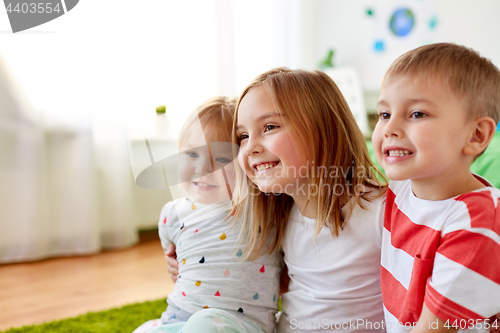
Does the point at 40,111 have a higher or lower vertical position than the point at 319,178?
lower

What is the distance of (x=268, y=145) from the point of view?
0.74 m

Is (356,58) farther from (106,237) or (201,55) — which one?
(106,237)

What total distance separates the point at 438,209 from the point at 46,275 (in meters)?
1.55

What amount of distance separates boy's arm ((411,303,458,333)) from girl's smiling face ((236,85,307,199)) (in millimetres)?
322

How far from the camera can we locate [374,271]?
2.38ft

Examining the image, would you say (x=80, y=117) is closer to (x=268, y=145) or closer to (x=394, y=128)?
(x=268, y=145)

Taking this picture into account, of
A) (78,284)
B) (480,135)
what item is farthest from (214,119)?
(78,284)

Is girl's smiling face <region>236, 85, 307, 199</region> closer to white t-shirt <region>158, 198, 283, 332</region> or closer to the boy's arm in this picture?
white t-shirt <region>158, 198, 283, 332</region>

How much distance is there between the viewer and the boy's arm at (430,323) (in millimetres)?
509

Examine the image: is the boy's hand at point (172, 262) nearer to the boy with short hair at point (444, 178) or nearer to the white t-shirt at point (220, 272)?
the white t-shirt at point (220, 272)

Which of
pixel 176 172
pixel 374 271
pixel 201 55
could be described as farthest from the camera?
pixel 201 55

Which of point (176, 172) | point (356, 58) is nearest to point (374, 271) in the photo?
point (176, 172)

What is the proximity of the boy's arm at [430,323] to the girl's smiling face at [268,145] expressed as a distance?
1.06ft

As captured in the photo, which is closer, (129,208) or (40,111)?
(40,111)
